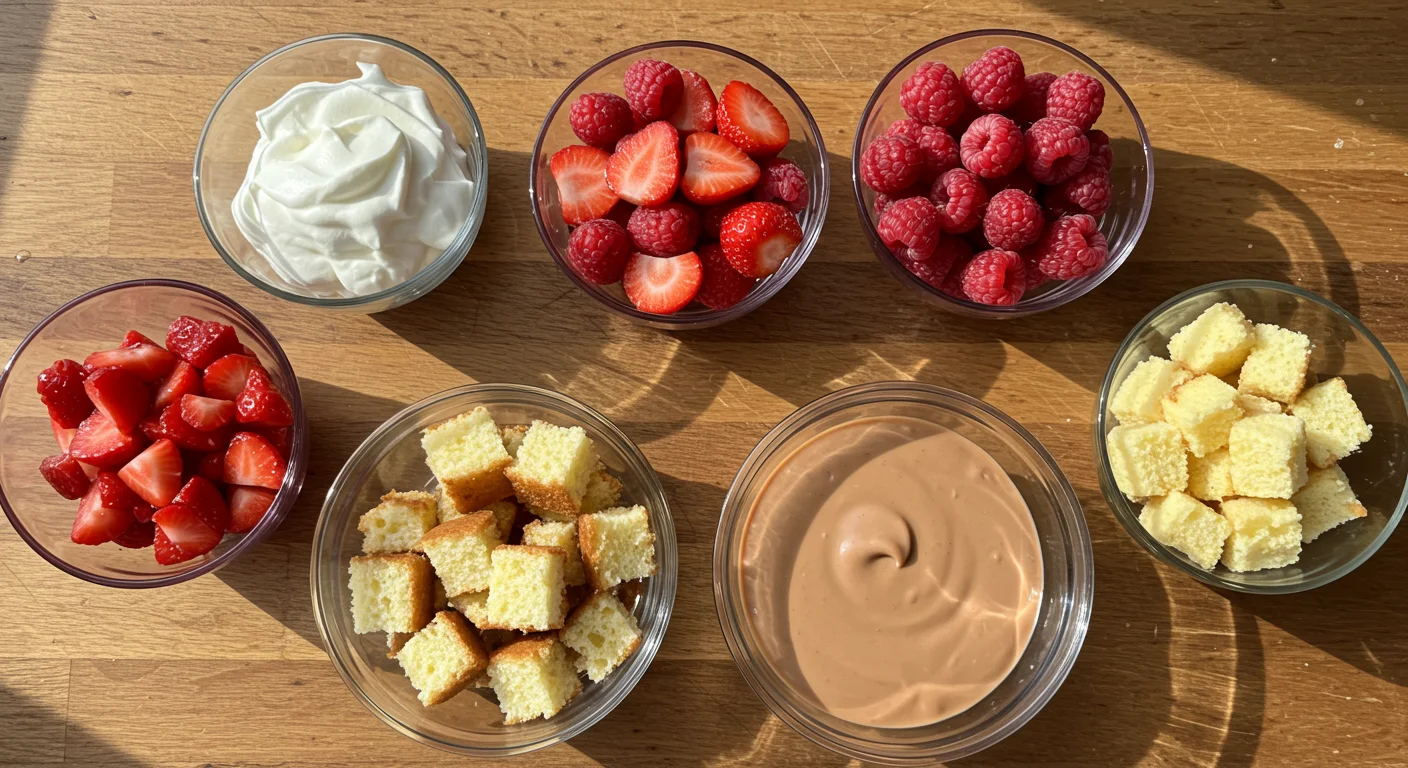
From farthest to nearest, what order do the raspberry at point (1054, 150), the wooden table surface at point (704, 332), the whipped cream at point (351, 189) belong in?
the wooden table surface at point (704, 332), the whipped cream at point (351, 189), the raspberry at point (1054, 150)

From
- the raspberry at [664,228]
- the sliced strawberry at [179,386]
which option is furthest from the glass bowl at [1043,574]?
the sliced strawberry at [179,386]

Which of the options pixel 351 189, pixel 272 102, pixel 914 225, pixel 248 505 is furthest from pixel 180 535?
pixel 914 225

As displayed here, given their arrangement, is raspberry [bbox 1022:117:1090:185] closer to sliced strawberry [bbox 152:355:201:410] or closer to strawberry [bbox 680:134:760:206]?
strawberry [bbox 680:134:760:206]

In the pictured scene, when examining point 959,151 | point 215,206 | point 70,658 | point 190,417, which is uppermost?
point 959,151

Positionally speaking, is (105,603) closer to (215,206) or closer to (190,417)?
(190,417)

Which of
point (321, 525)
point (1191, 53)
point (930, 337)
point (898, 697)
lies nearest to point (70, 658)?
point (321, 525)

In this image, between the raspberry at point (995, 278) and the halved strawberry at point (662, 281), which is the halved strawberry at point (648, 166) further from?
the raspberry at point (995, 278)

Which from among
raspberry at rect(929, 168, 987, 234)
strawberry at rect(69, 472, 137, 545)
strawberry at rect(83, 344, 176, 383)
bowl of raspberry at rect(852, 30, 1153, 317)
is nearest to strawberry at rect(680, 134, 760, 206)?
bowl of raspberry at rect(852, 30, 1153, 317)
